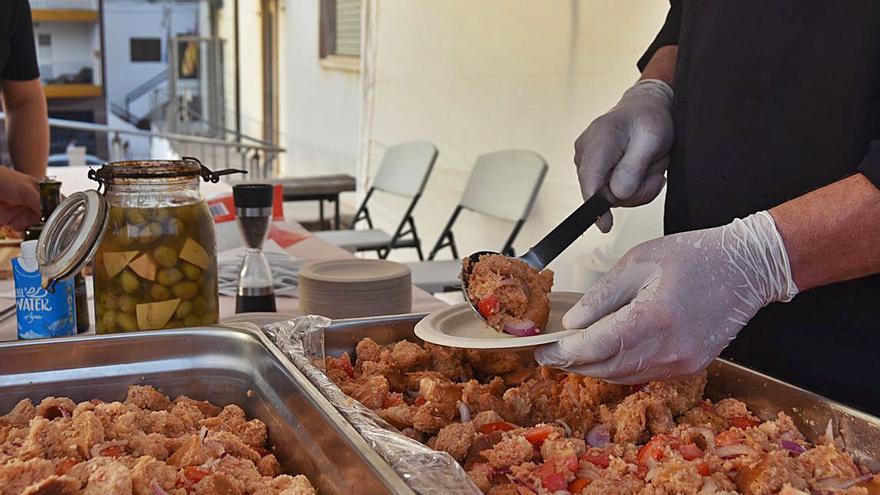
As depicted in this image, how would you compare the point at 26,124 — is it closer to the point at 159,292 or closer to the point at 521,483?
the point at 159,292

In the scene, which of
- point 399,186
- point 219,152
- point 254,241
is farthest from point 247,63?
point 254,241

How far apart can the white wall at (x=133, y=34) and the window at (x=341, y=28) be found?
11065 millimetres

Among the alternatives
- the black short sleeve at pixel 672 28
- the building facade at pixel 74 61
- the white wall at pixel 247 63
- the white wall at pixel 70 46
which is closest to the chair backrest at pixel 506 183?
the black short sleeve at pixel 672 28

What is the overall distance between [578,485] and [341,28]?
615 centimetres

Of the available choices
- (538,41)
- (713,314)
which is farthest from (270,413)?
(538,41)

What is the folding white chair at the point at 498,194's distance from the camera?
3287mm

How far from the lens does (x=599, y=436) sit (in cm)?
94

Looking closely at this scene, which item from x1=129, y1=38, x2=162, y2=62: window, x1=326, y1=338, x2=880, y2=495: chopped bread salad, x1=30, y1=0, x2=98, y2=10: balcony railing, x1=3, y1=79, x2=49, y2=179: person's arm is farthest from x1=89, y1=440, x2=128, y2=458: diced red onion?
x1=129, y1=38, x2=162, y2=62: window

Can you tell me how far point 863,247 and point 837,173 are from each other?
9.1 inches

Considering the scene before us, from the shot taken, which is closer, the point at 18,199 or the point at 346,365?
the point at 346,365

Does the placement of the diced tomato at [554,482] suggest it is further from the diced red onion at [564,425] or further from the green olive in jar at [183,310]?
the green olive in jar at [183,310]

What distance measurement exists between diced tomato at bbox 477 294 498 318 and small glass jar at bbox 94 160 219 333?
492mm

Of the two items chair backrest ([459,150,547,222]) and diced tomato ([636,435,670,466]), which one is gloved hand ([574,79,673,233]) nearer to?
diced tomato ([636,435,670,466])

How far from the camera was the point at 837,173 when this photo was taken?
116 centimetres
